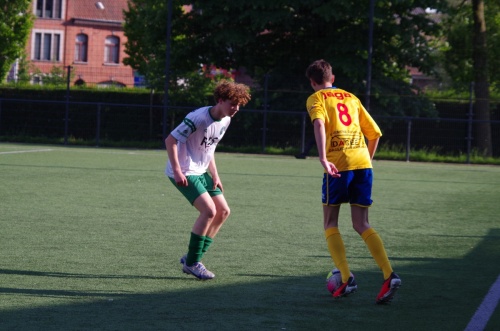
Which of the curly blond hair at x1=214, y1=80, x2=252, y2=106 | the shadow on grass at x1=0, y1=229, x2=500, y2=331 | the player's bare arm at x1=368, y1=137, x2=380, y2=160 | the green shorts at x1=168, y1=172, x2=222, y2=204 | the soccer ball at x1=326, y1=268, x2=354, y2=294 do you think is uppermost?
the curly blond hair at x1=214, y1=80, x2=252, y2=106

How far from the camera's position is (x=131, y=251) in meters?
8.80

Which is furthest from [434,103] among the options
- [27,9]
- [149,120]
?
[27,9]

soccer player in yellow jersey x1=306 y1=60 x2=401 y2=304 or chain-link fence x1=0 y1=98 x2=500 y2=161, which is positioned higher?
chain-link fence x1=0 y1=98 x2=500 y2=161

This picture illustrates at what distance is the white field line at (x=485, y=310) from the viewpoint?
5.95 meters

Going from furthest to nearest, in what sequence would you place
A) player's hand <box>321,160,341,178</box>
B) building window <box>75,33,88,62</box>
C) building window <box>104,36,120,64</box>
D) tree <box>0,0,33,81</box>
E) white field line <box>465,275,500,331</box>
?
building window <box>104,36,120,64</box> < building window <box>75,33,88,62</box> < tree <box>0,0,33,81</box> < player's hand <box>321,160,341,178</box> < white field line <box>465,275,500,331</box>

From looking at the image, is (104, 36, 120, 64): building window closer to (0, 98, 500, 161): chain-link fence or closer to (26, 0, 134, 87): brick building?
(26, 0, 134, 87): brick building

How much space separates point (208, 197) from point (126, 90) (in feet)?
83.0

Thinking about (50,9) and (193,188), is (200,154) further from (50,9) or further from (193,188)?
(50,9)

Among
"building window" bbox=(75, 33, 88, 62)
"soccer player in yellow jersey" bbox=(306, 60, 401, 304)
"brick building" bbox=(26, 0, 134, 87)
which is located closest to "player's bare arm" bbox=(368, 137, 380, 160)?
"soccer player in yellow jersey" bbox=(306, 60, 401, 304)

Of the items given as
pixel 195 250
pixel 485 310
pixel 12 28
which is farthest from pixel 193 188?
pixel 12 28

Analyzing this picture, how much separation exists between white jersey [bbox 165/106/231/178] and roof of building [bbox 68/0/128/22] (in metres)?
60.3

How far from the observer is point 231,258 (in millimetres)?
8570

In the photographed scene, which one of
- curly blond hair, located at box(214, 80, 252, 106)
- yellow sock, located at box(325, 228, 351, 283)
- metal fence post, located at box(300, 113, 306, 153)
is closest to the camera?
yellow sock, located at box(325, 228, 351, 283)

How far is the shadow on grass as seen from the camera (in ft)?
18.9
